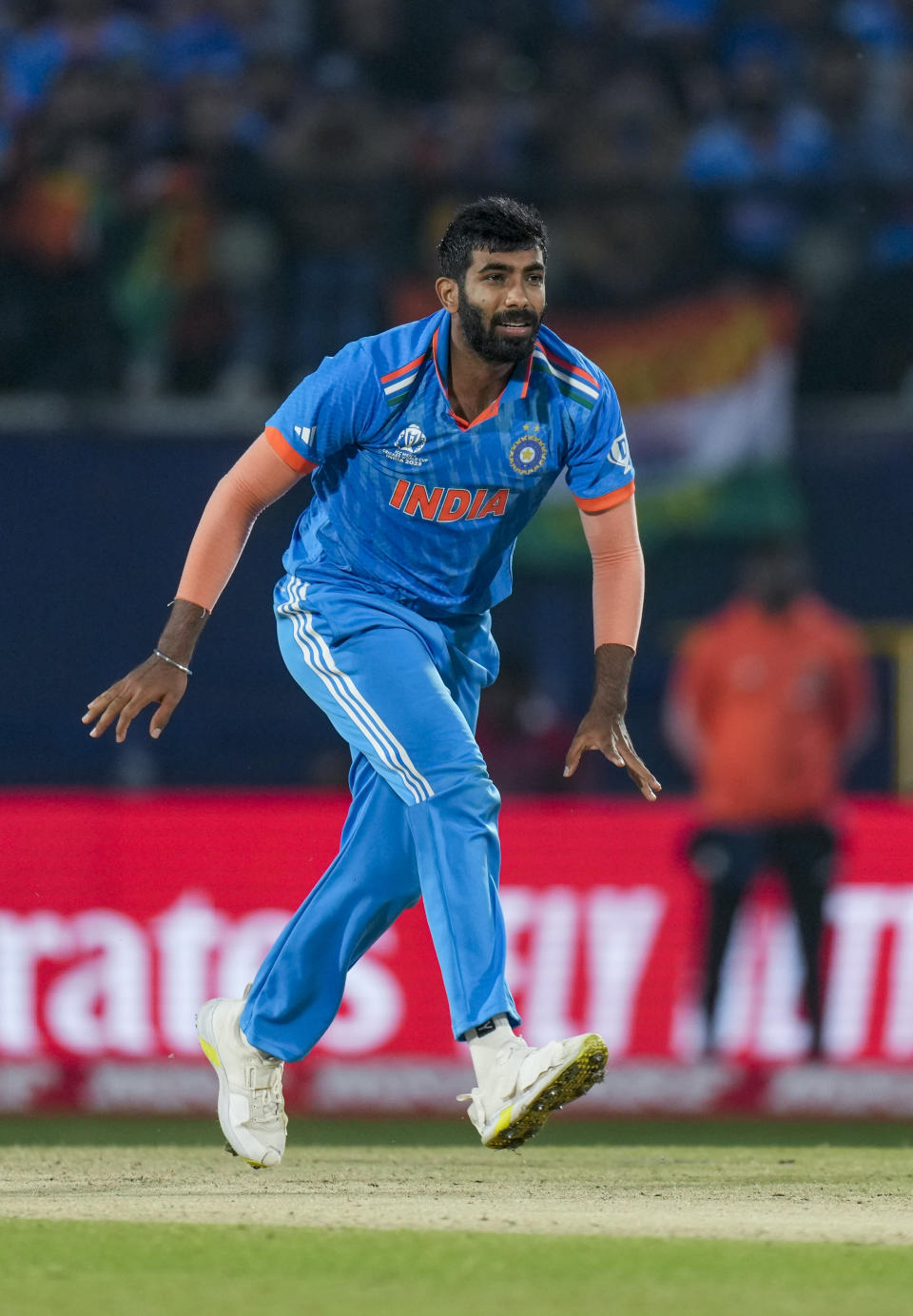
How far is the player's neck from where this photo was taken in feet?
16.5

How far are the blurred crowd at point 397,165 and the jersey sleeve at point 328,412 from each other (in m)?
7.11

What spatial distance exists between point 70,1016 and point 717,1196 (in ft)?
13.2

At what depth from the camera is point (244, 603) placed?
12.1 metres

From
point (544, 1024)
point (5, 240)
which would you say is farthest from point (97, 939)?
point (5, 240)

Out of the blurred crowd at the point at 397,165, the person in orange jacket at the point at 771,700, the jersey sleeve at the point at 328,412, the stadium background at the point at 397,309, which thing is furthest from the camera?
the blurred crowd at the point at 397,165

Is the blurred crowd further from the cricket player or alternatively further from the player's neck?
the player's neck

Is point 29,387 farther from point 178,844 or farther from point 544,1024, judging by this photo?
point 544,1024

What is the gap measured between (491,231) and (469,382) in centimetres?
36

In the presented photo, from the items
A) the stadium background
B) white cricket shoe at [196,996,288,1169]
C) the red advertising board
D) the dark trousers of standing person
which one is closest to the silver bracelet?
white cricket shoe at [196,996,288,1169]

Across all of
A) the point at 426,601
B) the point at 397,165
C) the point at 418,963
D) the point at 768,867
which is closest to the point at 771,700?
the point at 768,867

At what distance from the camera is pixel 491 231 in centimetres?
495

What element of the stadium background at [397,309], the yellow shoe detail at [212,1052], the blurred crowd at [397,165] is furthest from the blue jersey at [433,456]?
the blurred crowd at [397,165]

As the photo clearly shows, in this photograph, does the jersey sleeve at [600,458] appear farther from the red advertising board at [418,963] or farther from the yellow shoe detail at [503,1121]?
the red advertising board at [418,963]

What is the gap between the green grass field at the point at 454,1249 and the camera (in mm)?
3695
